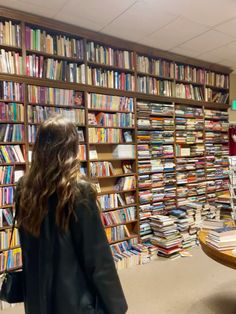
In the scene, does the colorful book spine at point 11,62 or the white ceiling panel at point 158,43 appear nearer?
the colorful book spine at point 11,62

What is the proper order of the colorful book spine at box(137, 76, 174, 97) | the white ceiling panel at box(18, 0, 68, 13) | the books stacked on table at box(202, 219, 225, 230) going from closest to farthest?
1. the books stacked on table at box(202, 219, 225, 230)
2. the white ceiling panel at box(18, 0, 68, 13)
3. the colorful book spine at box(137, 76, 174, 97)

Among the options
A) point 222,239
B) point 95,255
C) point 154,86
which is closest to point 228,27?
point 154,86

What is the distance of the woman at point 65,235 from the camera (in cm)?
102

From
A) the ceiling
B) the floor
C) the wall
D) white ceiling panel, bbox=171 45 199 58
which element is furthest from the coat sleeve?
the wall

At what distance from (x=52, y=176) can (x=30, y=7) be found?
232 cm

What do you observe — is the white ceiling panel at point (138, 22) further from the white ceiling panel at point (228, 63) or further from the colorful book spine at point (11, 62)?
the white ceiling panel at point (228, 63)

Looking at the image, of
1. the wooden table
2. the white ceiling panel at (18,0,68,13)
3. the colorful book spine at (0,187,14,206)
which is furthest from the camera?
the colorful book spine at (0,187,14,206)

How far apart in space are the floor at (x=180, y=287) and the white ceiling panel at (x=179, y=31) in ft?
9.39

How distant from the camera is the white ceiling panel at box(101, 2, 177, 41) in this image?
2.76 metres

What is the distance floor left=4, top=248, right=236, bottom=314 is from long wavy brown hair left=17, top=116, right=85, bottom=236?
1.76 metres

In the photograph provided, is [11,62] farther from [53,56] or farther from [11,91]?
[53,56]

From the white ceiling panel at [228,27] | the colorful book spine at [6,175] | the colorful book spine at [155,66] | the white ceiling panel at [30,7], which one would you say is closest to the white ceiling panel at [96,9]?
the white ceiling panel at [30,7]

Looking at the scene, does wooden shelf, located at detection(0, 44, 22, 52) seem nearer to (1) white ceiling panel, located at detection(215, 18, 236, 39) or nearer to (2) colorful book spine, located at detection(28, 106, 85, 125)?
(2) colorful book spine, located at detection(28, 106, 85, 125)

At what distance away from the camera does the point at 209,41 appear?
3.58 metres
